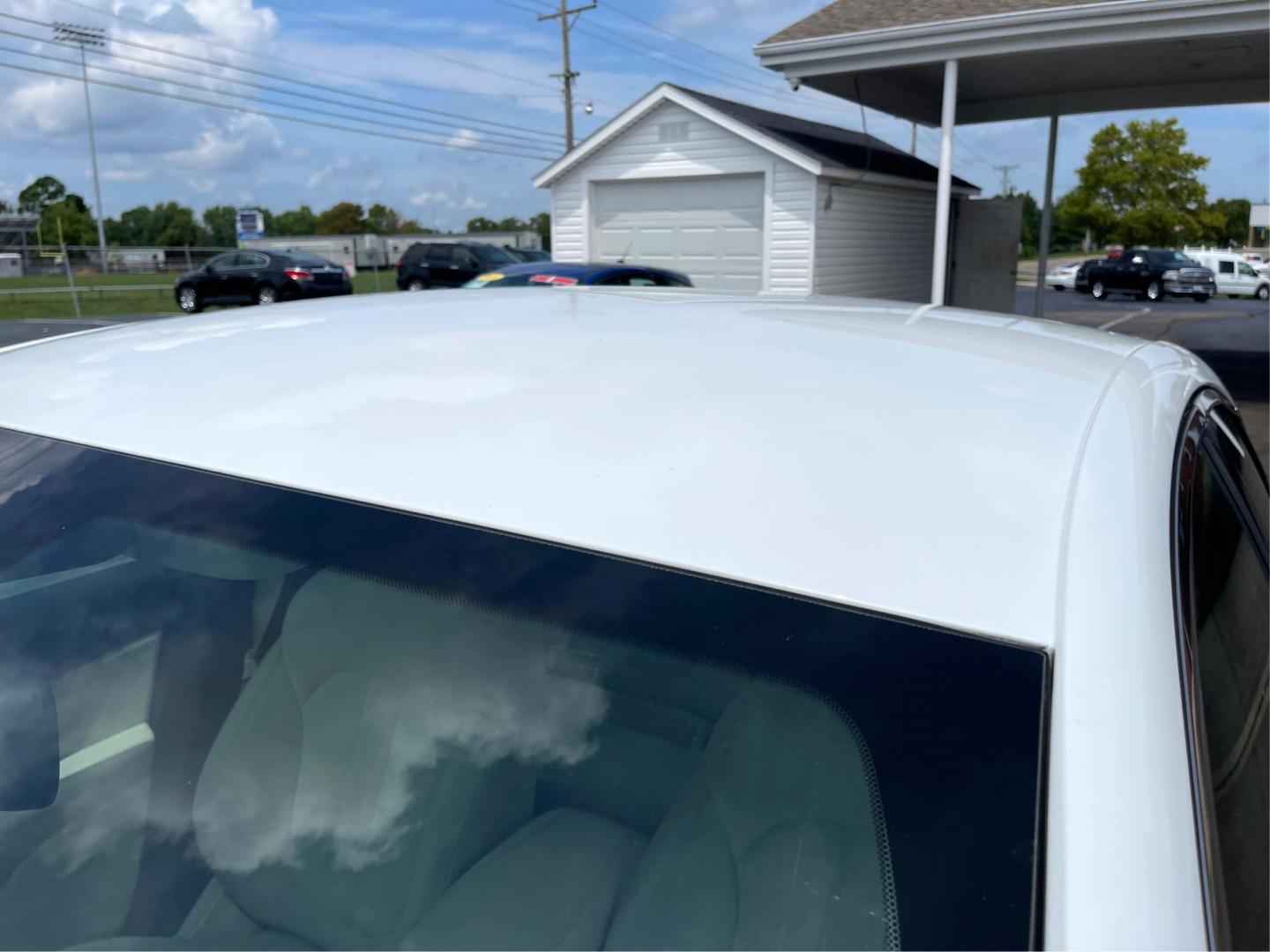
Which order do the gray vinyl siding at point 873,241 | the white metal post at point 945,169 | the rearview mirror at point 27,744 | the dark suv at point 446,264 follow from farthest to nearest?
the dark suv at point 446,264
the gray vinyl siding at point 873,241
the white metal post at point 945,169
the rearview mirror at point 27,744

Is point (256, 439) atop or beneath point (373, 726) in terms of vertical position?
atop

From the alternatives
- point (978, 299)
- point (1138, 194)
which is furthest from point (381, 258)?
point (978, 299)

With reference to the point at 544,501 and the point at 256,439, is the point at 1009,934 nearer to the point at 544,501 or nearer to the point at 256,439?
the point at 544,501

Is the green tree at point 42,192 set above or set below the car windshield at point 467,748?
above

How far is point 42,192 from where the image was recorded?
88.9m

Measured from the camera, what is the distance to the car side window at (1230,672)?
931 mm

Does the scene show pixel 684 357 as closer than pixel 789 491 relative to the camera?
No

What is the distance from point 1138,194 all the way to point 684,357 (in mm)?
57552

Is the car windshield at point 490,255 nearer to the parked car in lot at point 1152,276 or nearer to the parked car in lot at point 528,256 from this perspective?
the parked car in lot at point 528,256

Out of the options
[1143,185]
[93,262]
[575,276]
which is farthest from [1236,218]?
[575,276]

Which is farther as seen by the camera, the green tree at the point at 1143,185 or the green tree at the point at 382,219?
the green tree at the point at 382,219

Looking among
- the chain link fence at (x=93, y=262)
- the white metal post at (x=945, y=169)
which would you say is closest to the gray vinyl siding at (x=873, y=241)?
the white metal post at (x=945, y=169)

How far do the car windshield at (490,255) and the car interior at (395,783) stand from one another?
29.8 m

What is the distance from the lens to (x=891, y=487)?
1.06 m
